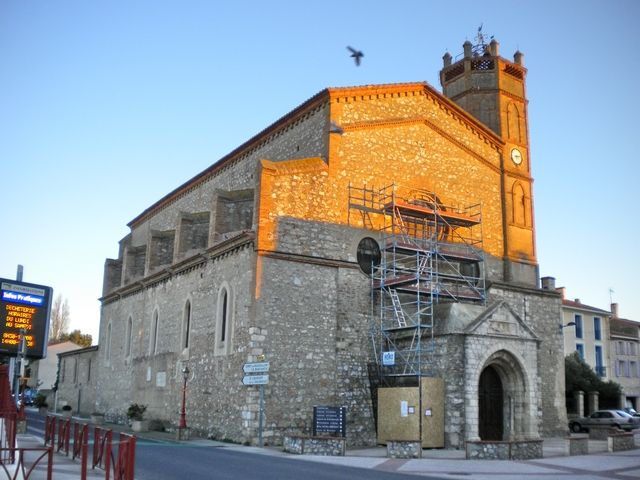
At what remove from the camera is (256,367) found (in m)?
21.4

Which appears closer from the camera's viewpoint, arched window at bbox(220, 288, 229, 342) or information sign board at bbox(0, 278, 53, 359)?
information sign board at bbox(0, 278, 53, 359)

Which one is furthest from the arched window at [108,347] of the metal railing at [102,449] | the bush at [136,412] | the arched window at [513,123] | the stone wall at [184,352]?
the arched window at [513,123]

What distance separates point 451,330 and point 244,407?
751 centimetres

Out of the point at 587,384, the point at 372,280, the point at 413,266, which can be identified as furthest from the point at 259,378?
the point at 587,384

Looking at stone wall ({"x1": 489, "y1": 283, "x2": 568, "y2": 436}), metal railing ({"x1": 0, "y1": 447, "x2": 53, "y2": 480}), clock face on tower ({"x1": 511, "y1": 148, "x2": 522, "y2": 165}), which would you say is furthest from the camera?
clock face on tower ({"x1": 511, "y1": 148, "x2": 522, "y2": 165})

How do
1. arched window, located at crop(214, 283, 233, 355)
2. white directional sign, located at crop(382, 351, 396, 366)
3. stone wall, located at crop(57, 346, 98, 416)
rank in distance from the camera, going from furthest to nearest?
stone wall, located at crop(57, 346, 98, 416)
arched window, located at crop(214, 283, 233, 355)
white directional sign, located at crop(382, 351, 396, 366)

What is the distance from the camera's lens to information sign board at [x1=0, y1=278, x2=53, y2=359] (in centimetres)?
1581

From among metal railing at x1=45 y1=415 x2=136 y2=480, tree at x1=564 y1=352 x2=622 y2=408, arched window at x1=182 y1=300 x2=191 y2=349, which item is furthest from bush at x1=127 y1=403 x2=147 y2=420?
tree at x1=564 y1=352 x2=622 y2=408

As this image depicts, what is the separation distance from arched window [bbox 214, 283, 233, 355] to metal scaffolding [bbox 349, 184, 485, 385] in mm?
5400

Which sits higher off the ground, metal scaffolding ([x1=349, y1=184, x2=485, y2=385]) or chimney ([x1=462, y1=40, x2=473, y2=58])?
chimney ([x1=462, y1=40, x2=473, y2=58])

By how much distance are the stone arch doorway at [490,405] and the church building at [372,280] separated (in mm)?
59

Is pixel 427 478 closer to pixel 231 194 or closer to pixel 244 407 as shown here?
pixel 244 407

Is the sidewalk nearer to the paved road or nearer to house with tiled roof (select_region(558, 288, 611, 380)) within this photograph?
the paved road

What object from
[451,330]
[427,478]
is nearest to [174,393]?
[451,330]
